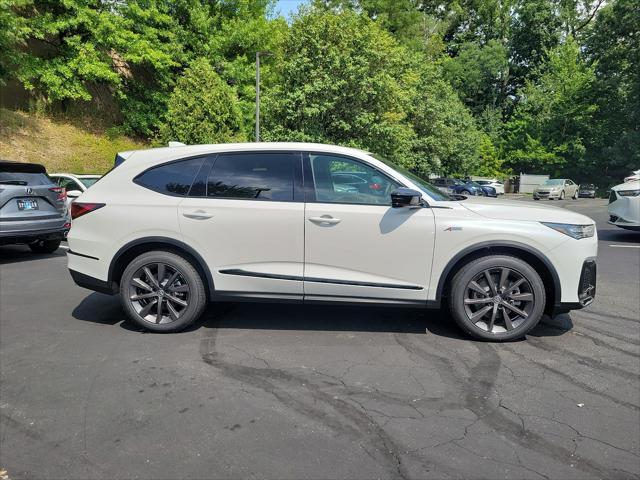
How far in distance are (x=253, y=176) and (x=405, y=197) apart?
4.65ft

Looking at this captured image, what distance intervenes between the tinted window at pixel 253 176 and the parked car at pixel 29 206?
4.90 metres

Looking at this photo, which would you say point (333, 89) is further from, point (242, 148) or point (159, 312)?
point (159, 312)

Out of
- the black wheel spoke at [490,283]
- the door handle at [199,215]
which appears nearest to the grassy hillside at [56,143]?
the door handle at [199,215]

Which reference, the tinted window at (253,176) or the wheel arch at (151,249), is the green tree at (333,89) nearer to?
the tinted window at (253,176)

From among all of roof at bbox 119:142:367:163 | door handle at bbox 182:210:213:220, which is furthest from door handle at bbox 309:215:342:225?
door handle at bbox 182:210:213:220

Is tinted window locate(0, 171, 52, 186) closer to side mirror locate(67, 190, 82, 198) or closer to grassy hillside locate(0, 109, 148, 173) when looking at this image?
side mirror locate(67, 190, 82, 198)

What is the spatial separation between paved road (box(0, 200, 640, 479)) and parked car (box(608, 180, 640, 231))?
6.36 meters

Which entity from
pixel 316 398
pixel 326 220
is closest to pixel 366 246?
pixel 326 220

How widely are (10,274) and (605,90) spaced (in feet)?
161

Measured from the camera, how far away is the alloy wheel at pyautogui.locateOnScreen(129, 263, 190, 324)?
4492 mm

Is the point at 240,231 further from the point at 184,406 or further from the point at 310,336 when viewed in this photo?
the point at 184,406

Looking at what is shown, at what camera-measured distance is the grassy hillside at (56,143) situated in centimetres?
2173

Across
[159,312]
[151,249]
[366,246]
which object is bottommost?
[159,312]

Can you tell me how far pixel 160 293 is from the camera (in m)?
4.50
